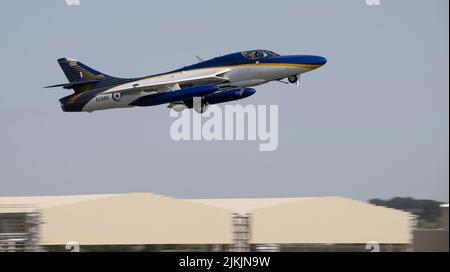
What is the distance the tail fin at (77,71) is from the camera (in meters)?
44.4

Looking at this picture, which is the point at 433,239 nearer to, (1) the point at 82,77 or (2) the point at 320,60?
(2) the point at 320,60

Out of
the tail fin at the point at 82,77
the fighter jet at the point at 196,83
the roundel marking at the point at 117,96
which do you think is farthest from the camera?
the tail fin at the point at 82,77

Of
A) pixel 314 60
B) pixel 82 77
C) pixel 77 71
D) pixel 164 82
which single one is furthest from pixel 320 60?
pixel 77 71

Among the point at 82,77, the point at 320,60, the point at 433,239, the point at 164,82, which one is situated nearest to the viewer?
the point at 320,60

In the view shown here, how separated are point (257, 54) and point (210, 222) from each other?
10393 mm

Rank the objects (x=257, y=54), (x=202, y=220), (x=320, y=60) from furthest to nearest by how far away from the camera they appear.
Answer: (x=202, y=220)
(x=257, y=54)
(x=320, y=60)

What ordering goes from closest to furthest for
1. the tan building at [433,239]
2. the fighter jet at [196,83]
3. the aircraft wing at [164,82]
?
the fighter jet at [196,83], the aircraft wing at [164,82], the tan building at [433,239]

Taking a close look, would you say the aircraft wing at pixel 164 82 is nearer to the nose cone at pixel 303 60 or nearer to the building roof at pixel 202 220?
the nose cone at pixel 303 60

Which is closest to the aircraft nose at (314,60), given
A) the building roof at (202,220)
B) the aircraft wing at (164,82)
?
the aircraft wing at (164,82)

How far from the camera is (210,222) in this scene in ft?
156

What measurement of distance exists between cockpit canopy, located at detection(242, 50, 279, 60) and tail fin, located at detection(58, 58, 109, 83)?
7.50m

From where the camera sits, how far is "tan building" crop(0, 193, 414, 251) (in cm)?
4684
